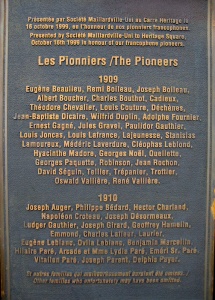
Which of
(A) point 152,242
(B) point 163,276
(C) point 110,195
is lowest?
(B) point 163,276

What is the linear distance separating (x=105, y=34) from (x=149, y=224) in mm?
1655

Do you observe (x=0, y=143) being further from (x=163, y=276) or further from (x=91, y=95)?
(x=163, y=276)

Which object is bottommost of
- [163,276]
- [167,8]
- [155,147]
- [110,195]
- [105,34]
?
[163,276]

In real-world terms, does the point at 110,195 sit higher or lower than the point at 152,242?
higher

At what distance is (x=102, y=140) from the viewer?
12.3 ft

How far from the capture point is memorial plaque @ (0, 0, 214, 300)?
147 inches

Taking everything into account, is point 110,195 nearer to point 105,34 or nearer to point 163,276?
point 163,276

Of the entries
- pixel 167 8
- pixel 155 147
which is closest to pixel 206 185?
pixel 155 147

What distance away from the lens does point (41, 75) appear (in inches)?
147

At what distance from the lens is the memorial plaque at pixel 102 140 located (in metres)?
3.74

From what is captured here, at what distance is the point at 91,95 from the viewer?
375 centimetres

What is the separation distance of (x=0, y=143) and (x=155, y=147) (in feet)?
4.29

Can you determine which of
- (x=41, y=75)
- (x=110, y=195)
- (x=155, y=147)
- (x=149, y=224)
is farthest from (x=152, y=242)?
(x=41, y=75)

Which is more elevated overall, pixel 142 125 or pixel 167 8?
pixel 167 8
